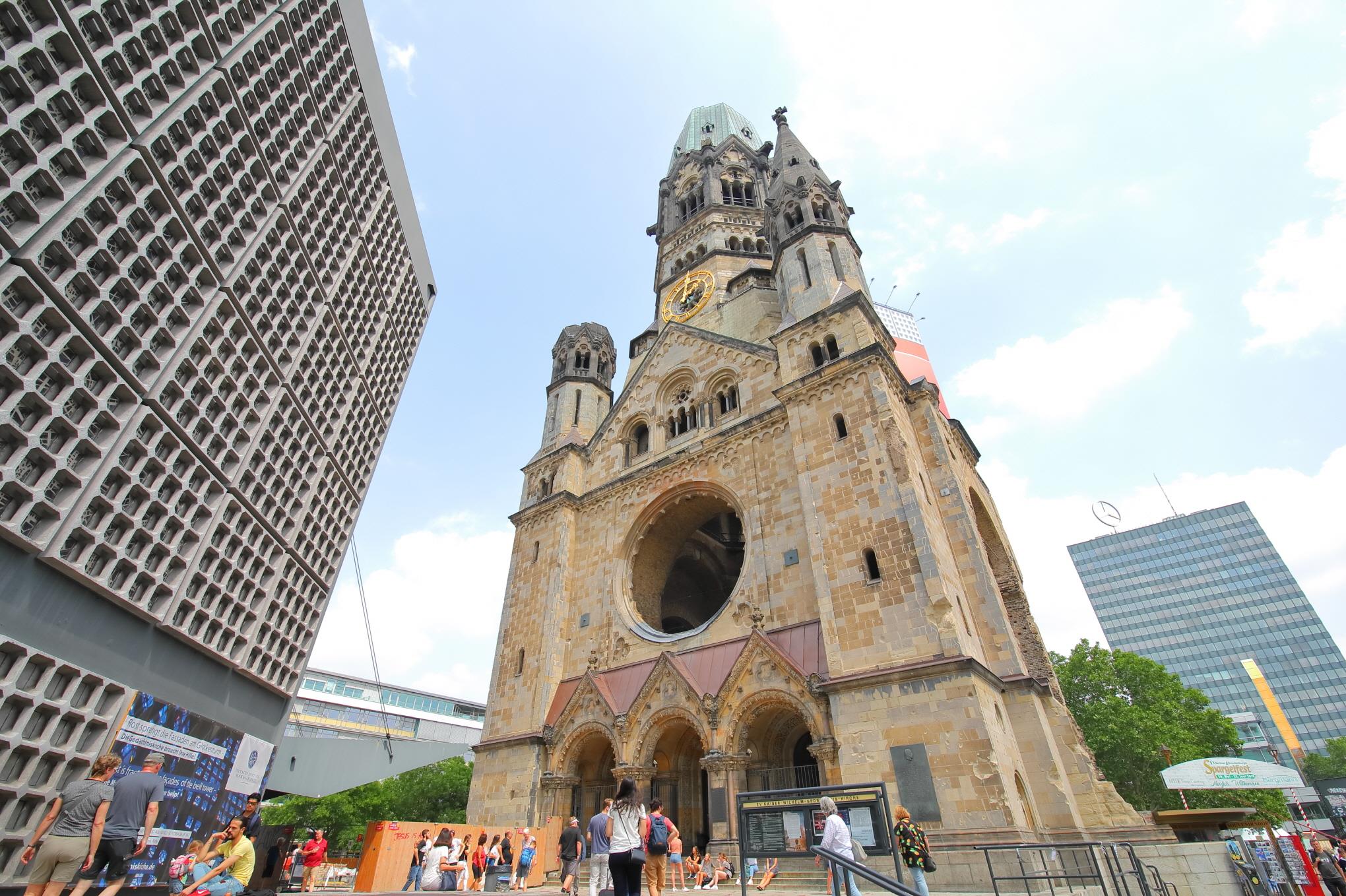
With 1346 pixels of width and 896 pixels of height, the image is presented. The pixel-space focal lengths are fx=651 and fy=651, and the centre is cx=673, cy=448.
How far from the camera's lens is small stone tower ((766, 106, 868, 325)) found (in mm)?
21719

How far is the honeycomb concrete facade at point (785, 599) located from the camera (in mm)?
13875

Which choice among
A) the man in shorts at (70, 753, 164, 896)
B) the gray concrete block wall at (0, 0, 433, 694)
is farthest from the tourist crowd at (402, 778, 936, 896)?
the gray concrete block wall at (0, 0, 433, 694)

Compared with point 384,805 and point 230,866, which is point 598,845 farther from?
point 384,805

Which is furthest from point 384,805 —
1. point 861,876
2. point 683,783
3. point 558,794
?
point 861,876

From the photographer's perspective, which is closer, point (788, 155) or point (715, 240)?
point (788, 155)

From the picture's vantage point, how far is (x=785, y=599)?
1730 cm

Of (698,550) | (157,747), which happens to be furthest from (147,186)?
(698,550)

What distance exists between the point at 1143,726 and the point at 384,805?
135 feet

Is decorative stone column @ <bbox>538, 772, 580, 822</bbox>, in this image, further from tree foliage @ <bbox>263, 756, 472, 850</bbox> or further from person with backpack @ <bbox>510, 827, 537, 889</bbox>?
tree foliage @ <bbox>263, 756, 472, 850</bbox>

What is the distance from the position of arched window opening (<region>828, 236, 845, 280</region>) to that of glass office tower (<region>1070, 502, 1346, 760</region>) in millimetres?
96469

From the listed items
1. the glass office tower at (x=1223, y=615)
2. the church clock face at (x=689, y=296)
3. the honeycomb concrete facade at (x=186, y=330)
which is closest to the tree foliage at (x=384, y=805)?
the church clock face at (x=689, y=296)

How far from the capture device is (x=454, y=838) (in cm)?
1625

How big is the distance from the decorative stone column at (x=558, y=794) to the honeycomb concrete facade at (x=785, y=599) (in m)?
0.09

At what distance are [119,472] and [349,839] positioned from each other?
39.1m
